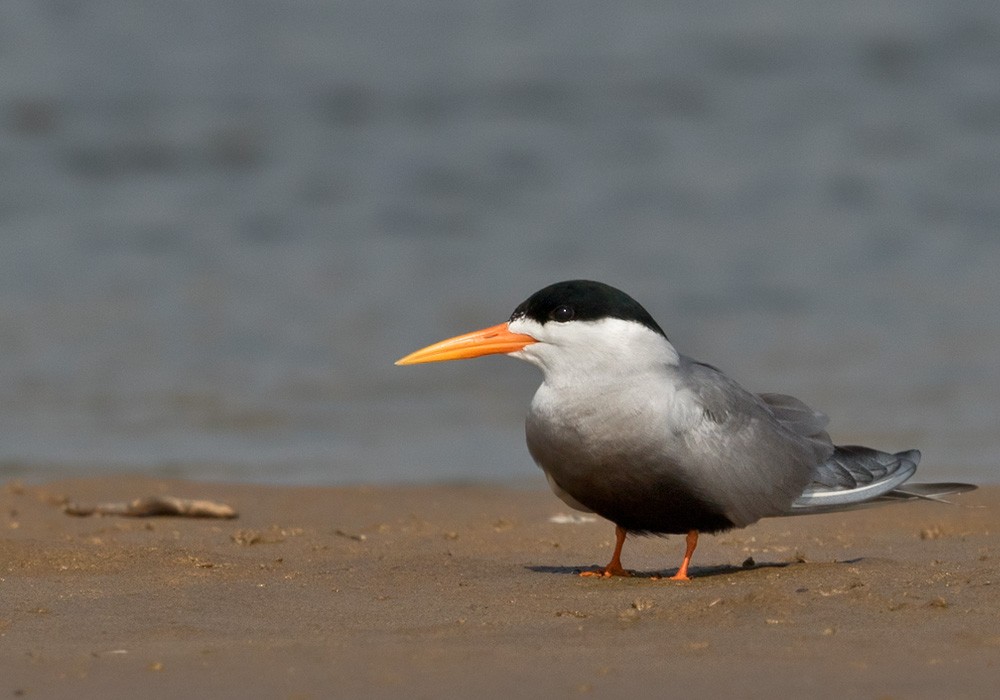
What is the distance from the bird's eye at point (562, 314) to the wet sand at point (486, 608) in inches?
35.9

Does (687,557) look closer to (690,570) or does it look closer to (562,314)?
(690,570)

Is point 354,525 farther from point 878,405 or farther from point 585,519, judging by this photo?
point 878,405

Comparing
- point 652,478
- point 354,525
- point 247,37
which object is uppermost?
point 247,37

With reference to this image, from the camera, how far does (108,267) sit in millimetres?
12367

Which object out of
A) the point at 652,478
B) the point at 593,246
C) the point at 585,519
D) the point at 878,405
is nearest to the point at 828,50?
the point at 593,246

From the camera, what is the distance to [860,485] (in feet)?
18.9

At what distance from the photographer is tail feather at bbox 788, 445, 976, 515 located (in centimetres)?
570

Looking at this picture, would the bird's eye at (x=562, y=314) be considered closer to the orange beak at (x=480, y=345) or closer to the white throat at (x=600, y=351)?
the white throat at (x=600, y=351)

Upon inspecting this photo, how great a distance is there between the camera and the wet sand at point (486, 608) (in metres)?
3.67

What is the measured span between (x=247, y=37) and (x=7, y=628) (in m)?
14.7

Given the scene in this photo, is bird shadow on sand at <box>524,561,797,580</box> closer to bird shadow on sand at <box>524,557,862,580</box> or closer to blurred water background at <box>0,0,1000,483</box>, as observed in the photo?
bird shadow on sand at <box>524,557,862,580</box>

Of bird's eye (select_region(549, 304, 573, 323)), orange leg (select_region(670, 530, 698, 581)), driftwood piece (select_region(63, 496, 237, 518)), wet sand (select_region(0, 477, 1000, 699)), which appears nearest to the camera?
wet sand (select_region(0, 477, 1000, 699))

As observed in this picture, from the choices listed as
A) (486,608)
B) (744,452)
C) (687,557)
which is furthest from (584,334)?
(486,608)

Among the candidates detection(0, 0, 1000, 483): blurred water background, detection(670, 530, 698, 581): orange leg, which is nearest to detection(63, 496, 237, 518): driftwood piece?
detection(0, 0, 1000, 483): blurred water background
